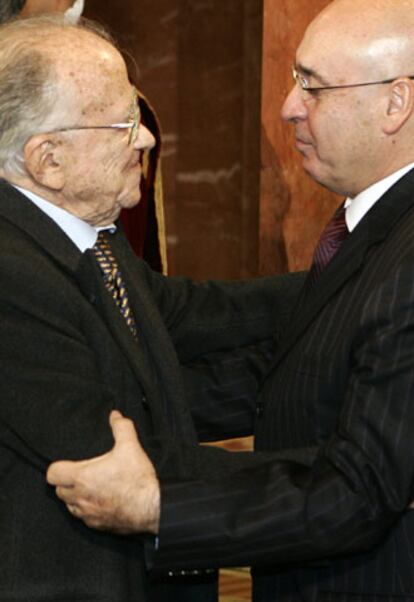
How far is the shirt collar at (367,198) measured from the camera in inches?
110

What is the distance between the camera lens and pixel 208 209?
5793 millimetres

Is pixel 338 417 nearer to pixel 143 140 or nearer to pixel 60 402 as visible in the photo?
A: pixel 60 402

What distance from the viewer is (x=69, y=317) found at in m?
2.58

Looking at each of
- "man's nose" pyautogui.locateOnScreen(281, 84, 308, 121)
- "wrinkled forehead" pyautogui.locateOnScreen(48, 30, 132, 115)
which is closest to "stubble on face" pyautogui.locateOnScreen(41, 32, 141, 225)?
"wrinkled forehead" pyautogui.locateOnScreen(48, 30, 132, 115)

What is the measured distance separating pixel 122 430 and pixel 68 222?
502 mm

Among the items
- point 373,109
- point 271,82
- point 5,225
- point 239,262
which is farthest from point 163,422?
point 239,262

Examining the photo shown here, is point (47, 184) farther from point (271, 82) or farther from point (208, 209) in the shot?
point (208, 209)

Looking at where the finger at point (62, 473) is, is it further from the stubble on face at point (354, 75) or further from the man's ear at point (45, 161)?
the stubble on face at point (354, 75)

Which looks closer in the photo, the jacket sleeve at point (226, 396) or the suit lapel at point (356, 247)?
the suit lapel at point (356, 247)

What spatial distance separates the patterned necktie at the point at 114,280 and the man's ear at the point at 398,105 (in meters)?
0.60

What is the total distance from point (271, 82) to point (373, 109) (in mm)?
2255

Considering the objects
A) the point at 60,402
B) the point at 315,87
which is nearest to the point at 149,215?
the point at 315,87

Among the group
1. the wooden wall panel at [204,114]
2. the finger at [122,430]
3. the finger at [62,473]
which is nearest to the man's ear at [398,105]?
the finger at [122,430]

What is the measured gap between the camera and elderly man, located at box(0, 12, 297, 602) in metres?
2.50
